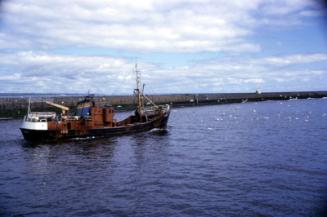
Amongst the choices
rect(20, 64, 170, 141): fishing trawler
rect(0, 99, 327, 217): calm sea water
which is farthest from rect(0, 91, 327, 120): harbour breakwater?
rect(0, 99, 327, 217): calm sea water

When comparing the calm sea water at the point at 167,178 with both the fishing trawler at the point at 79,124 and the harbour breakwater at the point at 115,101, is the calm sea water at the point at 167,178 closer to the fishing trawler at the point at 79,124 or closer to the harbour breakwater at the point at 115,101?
the fishing trawler at the point at 79,124

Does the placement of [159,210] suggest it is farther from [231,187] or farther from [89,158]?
[89,158]

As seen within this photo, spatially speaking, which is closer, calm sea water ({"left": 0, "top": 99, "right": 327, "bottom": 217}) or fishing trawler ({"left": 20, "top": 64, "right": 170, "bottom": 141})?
calm sea water ({"left": 0, "top": 99, "right": 327, "bottom": 217})

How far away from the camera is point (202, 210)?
19016mm

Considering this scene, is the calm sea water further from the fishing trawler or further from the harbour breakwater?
the harbour breakwater

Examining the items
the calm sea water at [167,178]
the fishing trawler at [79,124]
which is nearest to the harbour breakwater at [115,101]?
the fishing trawler at [79,124]

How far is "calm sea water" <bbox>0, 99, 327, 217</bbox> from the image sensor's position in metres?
19.4

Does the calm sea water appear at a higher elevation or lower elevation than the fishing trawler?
lower

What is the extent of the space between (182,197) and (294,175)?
294 inches

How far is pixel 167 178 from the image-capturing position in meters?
25.0

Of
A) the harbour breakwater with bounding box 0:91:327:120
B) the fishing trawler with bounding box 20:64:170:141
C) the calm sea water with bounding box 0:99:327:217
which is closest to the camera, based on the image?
the calm sea water with bounding box 0:99:327:217

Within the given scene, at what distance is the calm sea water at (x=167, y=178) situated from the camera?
63.8 feet

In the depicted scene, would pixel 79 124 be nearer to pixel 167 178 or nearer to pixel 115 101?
pixel 167 178

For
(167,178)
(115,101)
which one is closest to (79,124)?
(167,178)
